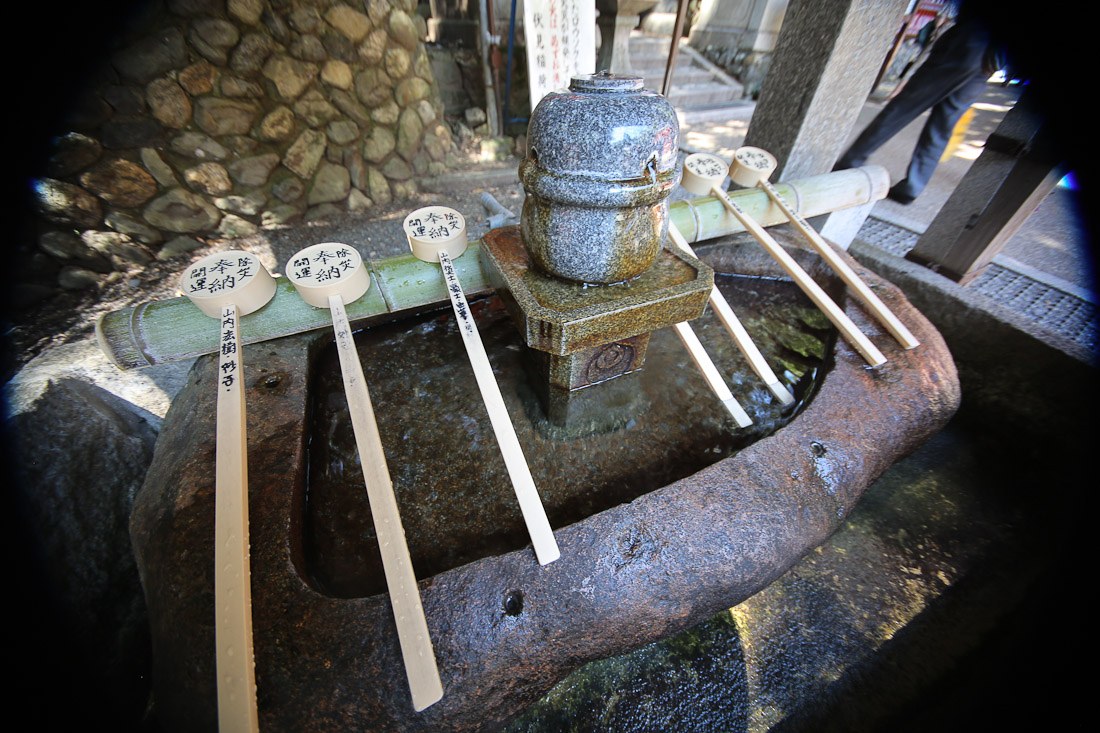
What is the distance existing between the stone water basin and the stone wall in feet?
9.74

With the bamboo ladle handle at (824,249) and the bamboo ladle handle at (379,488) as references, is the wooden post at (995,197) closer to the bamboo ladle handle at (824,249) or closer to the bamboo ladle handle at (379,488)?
the bamboo ladle handle at (824,249)

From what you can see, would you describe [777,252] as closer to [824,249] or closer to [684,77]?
[824,249]

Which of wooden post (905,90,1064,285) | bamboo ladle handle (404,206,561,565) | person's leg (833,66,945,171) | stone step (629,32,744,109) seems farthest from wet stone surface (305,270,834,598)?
stone step (629,32,744,109)

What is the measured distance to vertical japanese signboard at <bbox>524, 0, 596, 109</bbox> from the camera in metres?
3.88

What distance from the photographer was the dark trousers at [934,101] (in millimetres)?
3480

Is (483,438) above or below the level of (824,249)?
below

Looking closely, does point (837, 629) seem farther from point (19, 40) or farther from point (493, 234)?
point (19, 40)

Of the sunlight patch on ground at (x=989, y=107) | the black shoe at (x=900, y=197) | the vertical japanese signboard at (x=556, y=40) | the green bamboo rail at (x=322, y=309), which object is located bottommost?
the sunlight patch on ground at (x=989, y=107)

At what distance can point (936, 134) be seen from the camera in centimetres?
409

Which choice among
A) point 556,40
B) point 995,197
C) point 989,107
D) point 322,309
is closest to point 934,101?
point 995,197

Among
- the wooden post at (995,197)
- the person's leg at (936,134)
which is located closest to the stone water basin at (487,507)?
the wooden post at (995,197)

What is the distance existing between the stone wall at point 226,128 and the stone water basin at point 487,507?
2.97 meters

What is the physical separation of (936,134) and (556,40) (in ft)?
12.8

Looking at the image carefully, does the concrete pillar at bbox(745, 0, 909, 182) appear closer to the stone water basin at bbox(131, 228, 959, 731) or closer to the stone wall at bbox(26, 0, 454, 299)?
the stone water basin at bbox(131, 228, 959, 731)
